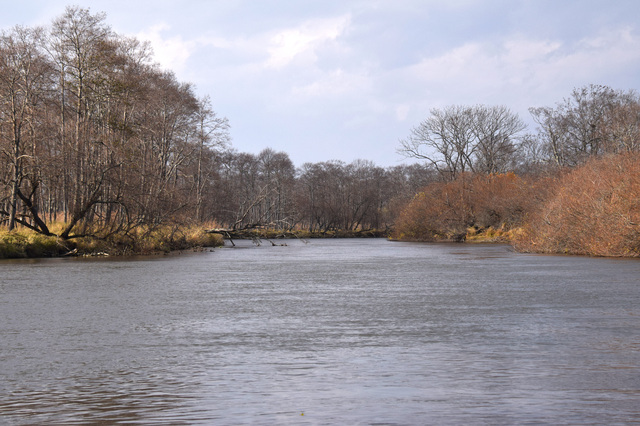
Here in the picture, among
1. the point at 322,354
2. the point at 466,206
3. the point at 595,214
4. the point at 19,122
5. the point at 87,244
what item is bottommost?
the point at 322,354

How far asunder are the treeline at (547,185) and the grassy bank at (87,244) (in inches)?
794

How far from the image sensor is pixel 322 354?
304 inches

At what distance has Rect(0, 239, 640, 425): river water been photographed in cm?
535

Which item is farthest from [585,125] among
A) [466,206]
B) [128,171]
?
[128,171]

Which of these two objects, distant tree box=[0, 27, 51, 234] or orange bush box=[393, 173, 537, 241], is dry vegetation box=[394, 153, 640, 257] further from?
distant tree box=[0, 27, 51, 234]

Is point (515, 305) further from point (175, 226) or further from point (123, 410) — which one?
point (175, 226)

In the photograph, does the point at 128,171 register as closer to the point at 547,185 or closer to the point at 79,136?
the point at 79,136

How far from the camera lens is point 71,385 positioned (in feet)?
20.6

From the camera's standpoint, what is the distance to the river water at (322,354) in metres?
5.35

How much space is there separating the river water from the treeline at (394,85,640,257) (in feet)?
42.9

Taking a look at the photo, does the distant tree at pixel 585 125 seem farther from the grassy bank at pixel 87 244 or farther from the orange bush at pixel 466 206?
the grassy bank at pixel 87 244

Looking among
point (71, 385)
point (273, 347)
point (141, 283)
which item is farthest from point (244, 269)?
point (71, 385)

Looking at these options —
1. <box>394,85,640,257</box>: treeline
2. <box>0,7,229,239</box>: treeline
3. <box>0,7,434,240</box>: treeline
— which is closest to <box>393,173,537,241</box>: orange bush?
<box>394,85,640,257</box>: treeline

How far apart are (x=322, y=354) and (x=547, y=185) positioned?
39.9 m
